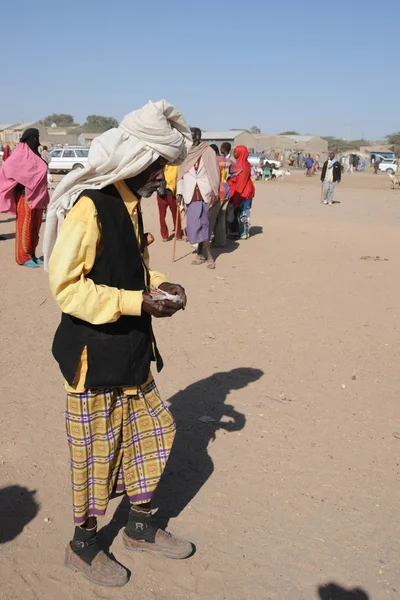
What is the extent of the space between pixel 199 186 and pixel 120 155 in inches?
253

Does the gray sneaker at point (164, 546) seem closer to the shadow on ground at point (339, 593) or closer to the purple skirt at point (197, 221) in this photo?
the shadow on ground at point (339, 593)

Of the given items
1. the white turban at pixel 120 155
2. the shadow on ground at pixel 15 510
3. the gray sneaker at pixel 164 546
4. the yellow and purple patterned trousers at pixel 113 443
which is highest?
the white turban at pixel 120 155

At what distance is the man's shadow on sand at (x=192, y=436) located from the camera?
337cm

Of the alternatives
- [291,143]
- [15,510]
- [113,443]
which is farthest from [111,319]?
[291,143]

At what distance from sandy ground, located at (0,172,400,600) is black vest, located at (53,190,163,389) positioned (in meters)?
0.99

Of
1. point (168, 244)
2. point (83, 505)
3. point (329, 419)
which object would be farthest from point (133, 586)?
point (168, 244)

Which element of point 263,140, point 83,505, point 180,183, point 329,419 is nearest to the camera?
point 83,505

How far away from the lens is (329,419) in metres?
4.38

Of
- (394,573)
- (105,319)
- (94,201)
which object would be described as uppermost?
(94,201)

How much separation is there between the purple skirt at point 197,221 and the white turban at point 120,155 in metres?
6.33

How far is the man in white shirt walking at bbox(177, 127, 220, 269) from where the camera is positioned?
8.75 metres

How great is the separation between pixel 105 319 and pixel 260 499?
1.64 m

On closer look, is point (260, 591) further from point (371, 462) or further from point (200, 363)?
point (200, 363)

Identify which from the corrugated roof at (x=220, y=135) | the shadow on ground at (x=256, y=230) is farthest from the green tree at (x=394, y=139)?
the shadow on ground at (x=256, y=230)
